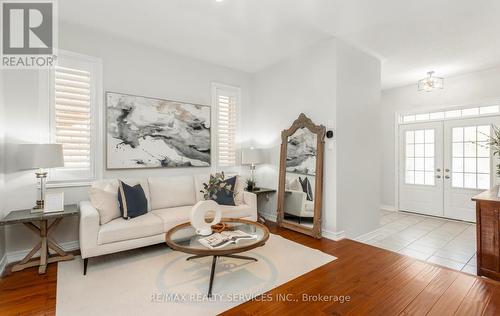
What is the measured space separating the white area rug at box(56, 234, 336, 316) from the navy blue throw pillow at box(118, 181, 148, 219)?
0.52 metres

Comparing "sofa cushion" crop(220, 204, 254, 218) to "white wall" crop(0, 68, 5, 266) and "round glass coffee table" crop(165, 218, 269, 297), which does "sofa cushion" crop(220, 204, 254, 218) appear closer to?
"round glass coffee table" crop(165, 218, 269, 297)


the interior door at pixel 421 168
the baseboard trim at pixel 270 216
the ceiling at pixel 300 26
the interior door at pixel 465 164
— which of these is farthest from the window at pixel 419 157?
the baseboard trim at pixel 270 216

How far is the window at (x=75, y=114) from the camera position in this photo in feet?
9.92

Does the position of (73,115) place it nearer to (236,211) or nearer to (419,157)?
(236,211)

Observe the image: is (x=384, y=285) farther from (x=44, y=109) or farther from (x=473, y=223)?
(x=44, y=109)

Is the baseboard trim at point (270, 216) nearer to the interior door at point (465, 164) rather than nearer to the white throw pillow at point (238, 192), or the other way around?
the white throw pillow at point (238, 192)

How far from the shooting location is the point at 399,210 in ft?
18.2

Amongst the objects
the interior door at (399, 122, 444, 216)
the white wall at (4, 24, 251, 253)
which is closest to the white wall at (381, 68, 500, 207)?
the interior door at (399, 122, 444, 216)

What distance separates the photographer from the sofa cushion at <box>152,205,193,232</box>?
2.95 meters

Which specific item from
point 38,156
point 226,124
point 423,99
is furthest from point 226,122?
point 423,99

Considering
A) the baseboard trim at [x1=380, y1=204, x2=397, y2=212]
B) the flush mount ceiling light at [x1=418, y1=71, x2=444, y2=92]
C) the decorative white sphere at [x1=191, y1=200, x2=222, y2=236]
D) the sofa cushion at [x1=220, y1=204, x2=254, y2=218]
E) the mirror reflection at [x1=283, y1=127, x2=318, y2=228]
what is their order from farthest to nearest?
1. the baseboard trim at [x1=380, y1=204, x2=397, y2=212]
2. the flush mount ceiling light at [x1=418, y1=71, x2=444, y2=92]
3. the mirror reflection at [x1=283, y1=127, x2=318, y2=228]
4. the sofa cushion at [x1=220, y1=204, x2=254, y2=218]
5. the decorative white sphere at [x1=191, y1=200, x2=222, y2=236]

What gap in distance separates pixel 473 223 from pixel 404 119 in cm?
239

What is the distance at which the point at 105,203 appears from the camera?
2795 mm

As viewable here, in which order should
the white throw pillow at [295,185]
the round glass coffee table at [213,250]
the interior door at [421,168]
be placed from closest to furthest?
the round glass coffee table at [213,250] < the white throw pillow at [295,185] < the interior door at [421,168]
